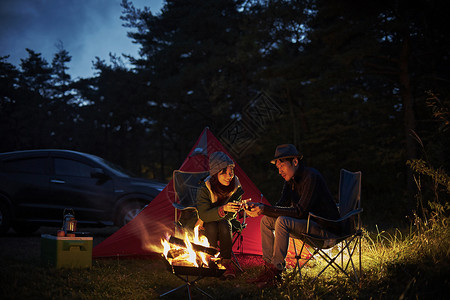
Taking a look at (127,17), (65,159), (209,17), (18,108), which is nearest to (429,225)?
(65,159)

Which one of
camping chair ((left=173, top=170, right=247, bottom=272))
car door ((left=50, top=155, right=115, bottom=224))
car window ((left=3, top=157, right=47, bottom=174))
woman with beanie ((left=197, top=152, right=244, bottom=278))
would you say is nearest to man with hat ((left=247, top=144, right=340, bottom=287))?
woman with beanie ((left=197, top=152, right=244, bottom=278))

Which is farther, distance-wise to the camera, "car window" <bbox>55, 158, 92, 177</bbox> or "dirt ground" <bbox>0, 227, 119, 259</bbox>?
"car window" <bbox>55, 158, 92, 177</bbox>

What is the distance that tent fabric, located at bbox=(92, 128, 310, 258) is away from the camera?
15.4 feet

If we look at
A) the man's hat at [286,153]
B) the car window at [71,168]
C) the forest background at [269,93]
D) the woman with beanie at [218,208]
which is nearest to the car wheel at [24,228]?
the car window at [71,168]

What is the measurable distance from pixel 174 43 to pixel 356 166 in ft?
37.8

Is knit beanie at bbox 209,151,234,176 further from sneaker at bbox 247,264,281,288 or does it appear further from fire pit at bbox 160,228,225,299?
sneaker at bbox 247,264,281,288

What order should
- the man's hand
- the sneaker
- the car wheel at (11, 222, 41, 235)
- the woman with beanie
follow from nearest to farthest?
the sneaker, the man's hand, the woman with beanie, the car wheel at (11, 222, 41, 235)

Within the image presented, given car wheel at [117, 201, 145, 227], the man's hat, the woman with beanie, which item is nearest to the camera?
the man's hat

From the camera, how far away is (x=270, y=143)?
14570 mm

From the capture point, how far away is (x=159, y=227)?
4.86 meters

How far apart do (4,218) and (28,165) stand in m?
0.88

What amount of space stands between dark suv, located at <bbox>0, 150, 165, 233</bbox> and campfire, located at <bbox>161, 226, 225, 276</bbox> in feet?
9.53

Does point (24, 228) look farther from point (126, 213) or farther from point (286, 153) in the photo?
point (286, 153)

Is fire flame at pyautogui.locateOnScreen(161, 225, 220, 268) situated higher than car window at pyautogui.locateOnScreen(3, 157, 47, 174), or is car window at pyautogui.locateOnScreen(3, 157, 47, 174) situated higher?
car window at pyautogui.locateOnScreen(3, 157, 47, 174)
